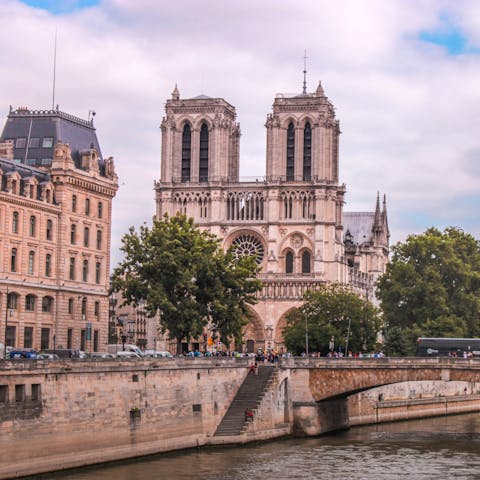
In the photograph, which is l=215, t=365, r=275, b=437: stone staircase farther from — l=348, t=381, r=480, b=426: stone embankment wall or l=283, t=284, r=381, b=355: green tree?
l=283, t=284, r=381, b=355: green tree

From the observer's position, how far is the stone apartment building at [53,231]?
89.2 meters

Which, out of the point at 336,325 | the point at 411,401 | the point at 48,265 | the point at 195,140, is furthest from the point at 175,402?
the point at 195,140

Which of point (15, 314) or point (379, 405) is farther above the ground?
point (15, 314)

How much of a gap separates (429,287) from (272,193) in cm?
4136

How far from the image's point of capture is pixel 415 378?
8594cm

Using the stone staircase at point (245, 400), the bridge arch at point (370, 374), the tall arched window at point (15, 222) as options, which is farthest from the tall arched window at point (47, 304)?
the bridge arch at point (370, 374)

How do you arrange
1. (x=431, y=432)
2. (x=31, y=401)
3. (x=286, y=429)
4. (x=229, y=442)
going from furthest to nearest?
1. (x=431, y=432)
2. (x=286, y=429)
3. (x=229, y=442)
4. (x=31, y=401)

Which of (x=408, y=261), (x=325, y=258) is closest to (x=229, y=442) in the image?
(x=408, y=261)

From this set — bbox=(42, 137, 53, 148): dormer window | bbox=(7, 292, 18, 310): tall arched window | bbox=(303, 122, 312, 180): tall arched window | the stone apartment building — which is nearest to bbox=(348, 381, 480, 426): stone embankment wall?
the stone apartment building

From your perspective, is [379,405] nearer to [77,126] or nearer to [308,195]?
[77,126]

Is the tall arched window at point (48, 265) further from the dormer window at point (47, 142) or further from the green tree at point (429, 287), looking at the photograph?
the green tree at point (429, 287)

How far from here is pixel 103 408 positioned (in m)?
64.6

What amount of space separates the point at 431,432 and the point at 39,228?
103 ft

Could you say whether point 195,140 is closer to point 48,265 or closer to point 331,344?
point 331,344
